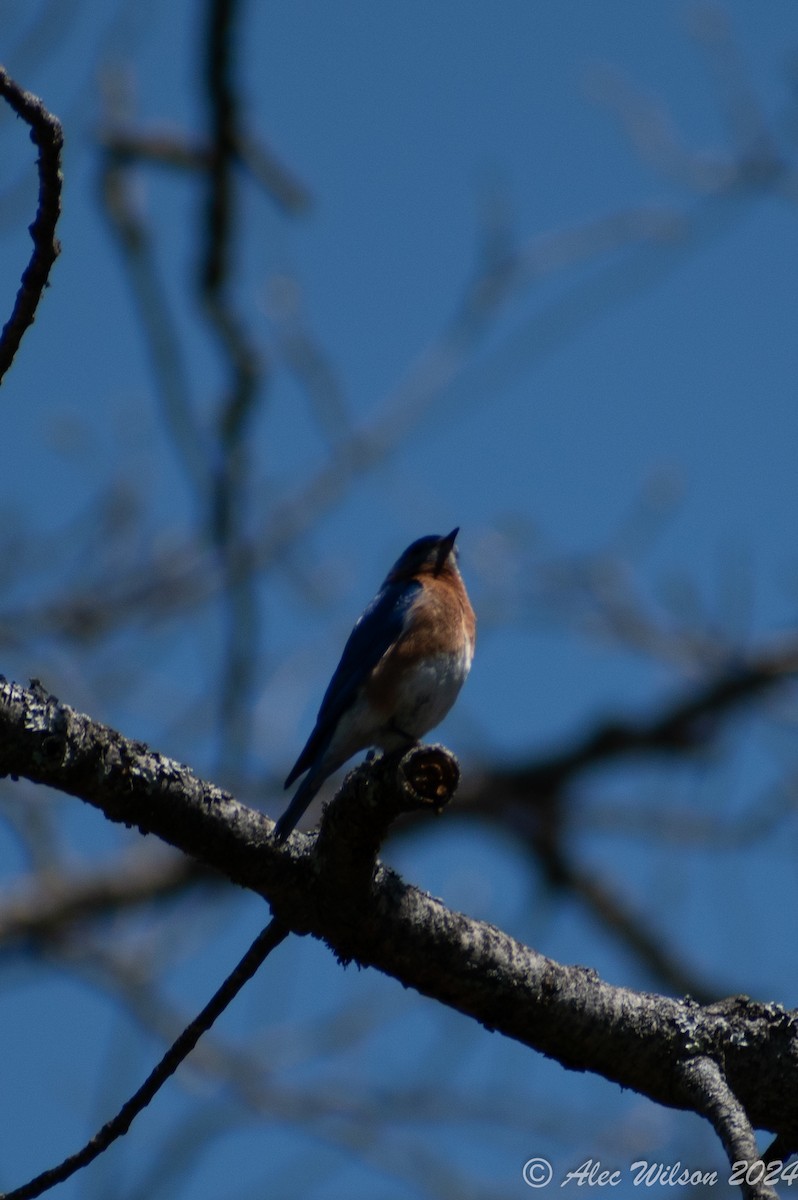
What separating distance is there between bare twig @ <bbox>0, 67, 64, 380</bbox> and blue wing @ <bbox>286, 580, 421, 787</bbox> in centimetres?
260

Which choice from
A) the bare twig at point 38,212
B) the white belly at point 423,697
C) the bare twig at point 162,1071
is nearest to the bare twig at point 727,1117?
the bare twig at point 162,1071

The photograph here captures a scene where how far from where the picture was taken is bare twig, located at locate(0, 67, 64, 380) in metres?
2.71

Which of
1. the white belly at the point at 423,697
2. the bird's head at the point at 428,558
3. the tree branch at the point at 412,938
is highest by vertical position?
the bird's head at the point at 428,558

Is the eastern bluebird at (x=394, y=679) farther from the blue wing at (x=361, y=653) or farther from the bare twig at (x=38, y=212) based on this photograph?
the bare twig at (x=38, y=212)

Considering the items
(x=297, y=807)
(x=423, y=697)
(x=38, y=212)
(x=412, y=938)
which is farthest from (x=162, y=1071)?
(x=423, y=697)

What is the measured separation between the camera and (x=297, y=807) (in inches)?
173

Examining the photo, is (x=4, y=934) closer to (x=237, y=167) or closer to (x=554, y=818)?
(x=554, y=818)

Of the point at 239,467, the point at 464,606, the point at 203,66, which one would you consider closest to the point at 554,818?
the point at 464,606

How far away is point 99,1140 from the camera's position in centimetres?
318

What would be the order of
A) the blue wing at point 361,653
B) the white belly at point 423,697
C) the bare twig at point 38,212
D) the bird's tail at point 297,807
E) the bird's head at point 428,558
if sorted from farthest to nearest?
1. the bird's head at point 428,558
2. the white belly at point 423,697
3. the blue wing at point 361,653
4. the bird's tail at point 297,807
5. the bare twig at point 38,212

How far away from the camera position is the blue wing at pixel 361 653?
552cm

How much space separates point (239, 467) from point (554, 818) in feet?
24.1

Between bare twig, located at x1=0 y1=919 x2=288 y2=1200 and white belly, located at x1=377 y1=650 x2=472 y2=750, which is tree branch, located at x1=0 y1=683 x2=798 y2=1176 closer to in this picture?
bare twig, located at x1=0 y1=919 x2=288 y2=1200

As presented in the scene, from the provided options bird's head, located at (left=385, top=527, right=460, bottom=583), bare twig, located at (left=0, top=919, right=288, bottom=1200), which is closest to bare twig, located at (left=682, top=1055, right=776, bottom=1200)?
bare twig, located at (left=0, top=919, right=288, bottom=1200)
